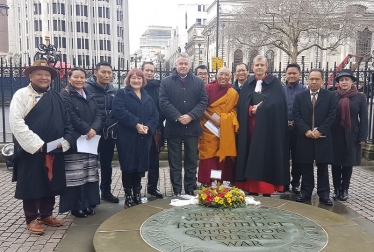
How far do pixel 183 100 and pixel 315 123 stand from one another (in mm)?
1968

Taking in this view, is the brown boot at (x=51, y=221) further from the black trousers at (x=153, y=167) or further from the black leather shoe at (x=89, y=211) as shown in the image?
the black trousers at (x=153, y=167)

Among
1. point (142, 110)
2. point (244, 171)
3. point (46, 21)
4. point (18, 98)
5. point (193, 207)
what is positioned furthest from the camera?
point (46, 21)

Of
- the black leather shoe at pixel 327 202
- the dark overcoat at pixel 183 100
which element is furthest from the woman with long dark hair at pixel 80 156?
the black leather shoe at pixel 327 202

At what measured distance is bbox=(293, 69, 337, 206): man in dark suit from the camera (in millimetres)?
5449

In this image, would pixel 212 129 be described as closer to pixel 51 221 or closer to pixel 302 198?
pixel 302 198

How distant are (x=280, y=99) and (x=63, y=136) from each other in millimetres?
3095

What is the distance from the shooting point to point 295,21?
25891 mm

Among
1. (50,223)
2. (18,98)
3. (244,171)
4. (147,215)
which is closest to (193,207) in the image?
(147,215)

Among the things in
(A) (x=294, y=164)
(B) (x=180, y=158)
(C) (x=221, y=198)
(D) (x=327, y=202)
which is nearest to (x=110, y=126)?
(B) (x=180, y=158)

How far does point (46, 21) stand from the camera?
75.9m

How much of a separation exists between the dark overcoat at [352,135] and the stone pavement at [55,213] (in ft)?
2.37

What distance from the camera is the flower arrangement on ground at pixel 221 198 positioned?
478 centimetres

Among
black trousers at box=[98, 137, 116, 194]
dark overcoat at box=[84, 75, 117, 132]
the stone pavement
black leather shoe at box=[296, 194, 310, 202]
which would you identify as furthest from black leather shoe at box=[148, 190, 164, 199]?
black leather shoe at box=[296, 194, 310, 202]

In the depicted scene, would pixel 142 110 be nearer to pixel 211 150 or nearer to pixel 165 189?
pixel 211 150
